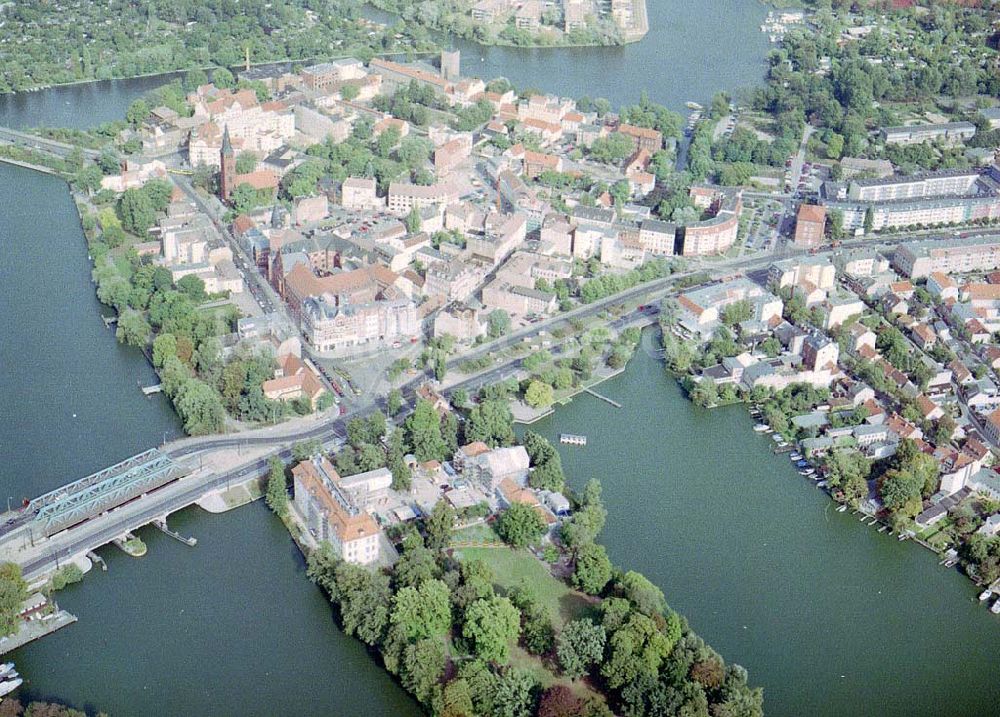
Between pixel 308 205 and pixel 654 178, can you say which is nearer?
pixel 308 205

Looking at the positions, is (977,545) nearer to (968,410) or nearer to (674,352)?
(968,410)

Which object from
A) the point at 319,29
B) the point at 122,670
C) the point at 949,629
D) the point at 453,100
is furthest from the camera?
the point at 319,29

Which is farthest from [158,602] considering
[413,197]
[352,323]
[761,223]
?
[761,223]

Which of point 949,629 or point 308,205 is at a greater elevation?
point 308,205

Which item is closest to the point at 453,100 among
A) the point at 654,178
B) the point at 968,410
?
the point at 654,178

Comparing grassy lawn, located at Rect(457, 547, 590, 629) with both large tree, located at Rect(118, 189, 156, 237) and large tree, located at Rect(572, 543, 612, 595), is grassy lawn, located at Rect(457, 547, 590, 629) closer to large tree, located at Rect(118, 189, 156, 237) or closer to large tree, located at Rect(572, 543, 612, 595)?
large tree, located at Rect(572, 543, 612, 595)

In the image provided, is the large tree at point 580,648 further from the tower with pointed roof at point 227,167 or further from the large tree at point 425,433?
the tower with pointed roof at point 227,167

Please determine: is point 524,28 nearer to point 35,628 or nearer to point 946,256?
point 946,256

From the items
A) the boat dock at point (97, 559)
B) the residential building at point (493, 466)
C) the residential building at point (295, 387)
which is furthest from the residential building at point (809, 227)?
the boat dock at point (97, 559)
